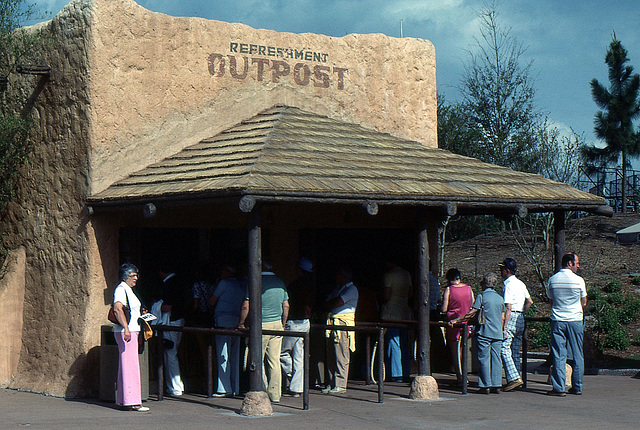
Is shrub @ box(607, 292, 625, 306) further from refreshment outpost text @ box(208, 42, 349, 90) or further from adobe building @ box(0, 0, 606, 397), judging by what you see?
refreshment outpost text @ box(208, 42, 349, 90)

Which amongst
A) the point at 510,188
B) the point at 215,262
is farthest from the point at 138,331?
the point at 510,188

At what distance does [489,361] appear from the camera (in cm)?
1145

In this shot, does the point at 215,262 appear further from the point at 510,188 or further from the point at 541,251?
the point at 541,251

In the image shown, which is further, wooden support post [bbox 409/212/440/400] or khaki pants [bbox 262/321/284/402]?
wooden support post [bbox 409/212/440/400]

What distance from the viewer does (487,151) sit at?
2856 centimetres

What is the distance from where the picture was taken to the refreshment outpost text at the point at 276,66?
43.1ft

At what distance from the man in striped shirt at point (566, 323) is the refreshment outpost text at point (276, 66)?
15.5 ft

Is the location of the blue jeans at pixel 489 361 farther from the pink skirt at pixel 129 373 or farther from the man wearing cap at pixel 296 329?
the pink skirt at pixel 129 373

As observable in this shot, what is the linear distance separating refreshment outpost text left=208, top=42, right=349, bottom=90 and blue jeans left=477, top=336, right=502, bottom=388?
482 centimetres

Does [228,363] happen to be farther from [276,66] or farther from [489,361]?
[276,66]

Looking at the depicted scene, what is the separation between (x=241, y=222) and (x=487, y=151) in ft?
56.3

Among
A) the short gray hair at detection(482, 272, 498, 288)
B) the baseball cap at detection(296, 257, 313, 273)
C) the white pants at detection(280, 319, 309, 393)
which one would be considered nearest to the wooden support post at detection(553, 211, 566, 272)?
the short gray hair at detection(482, 272, 498, 288)

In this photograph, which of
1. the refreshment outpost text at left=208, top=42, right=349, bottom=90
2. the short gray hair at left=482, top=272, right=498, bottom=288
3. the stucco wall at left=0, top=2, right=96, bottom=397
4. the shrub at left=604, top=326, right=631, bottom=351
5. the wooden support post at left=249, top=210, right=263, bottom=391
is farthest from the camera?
the shrub at left=604, top=326, right=631, bottom=351

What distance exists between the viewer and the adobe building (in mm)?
11516
